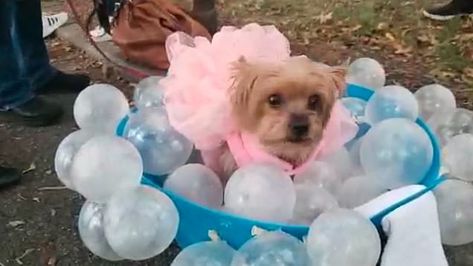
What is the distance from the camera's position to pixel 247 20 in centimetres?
412

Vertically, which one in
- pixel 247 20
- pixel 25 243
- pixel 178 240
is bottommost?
pixel 247 20

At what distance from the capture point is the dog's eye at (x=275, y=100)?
6.16ft

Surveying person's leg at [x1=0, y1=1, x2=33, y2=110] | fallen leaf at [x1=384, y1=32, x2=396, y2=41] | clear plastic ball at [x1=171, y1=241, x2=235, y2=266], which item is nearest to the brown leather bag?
person's leg at [x1=0, y1=1, x2=33, y2=110]

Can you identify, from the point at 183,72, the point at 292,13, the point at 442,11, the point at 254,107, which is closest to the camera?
the point at 254,107

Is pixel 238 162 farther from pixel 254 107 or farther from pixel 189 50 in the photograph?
pixel 189 50

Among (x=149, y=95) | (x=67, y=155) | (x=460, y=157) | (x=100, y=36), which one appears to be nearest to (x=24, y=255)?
(x=67, y=155)

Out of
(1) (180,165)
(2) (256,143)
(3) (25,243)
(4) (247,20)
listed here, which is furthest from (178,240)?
(4) (247,20)

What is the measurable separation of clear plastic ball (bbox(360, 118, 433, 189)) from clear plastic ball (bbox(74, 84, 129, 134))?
0.75 metres

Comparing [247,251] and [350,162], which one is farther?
[350,162]

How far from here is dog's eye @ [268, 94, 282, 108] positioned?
1878 mm

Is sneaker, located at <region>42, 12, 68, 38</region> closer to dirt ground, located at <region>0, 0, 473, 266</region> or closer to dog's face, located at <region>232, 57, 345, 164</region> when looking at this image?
dirt ground, located at <region>0, 0, 473, 266</region>

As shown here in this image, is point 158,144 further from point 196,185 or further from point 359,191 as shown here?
point 359,191

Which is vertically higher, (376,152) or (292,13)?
(376,152)

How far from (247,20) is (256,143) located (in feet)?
7.54
